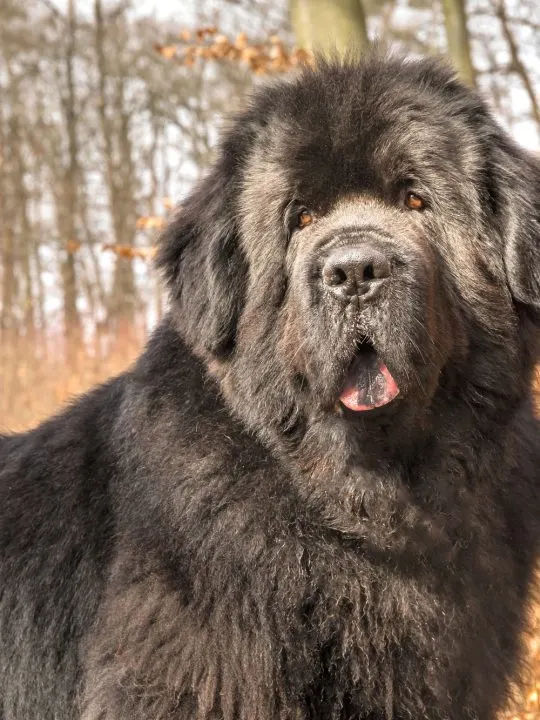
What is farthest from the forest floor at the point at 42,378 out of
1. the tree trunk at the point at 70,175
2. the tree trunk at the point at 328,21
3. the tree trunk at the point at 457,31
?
the tree trunk at the point at 328,21

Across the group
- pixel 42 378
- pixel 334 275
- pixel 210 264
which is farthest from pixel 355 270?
pixel 42 378

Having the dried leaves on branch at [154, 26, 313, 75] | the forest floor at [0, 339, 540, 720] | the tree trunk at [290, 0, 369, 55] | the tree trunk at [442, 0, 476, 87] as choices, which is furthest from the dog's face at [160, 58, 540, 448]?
the forest floor at [0, 339, 540, 720]

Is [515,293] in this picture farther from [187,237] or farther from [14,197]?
[14,197]

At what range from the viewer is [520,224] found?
285 centimetres

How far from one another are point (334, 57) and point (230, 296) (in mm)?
1061

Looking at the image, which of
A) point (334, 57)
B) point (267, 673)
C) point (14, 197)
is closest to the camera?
point (267, 673)

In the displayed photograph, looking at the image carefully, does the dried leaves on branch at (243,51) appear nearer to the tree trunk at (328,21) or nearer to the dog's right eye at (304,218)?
the tree trunk at (328,21)

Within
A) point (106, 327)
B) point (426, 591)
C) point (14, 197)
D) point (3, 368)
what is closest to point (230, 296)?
point (426, 591)

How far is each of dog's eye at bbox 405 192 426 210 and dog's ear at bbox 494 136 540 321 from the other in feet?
0.88

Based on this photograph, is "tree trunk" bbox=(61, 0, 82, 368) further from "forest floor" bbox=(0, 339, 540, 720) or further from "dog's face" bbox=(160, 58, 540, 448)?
"dog's face" bbox=(160, 58, 540, 448)

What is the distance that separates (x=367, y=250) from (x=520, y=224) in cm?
60

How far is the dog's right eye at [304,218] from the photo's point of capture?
2947 millimetres

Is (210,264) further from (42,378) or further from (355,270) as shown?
(42,378)

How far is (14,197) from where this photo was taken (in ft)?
70.3
